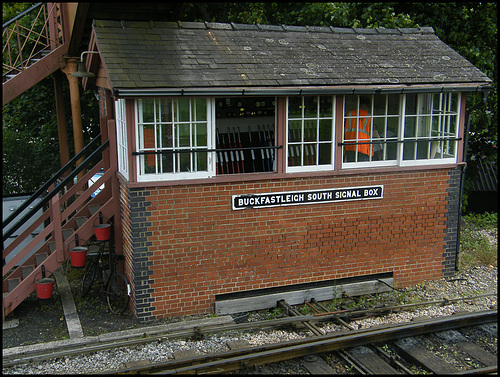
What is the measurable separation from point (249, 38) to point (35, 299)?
576cm

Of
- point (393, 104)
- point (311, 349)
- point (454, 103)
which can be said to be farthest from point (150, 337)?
point (454, 103)

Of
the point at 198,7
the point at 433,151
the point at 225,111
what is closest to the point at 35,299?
the point at 225,111

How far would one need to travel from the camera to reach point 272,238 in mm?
8492

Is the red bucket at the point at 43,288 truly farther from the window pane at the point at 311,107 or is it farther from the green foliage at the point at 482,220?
the green foliage at the point at 482,220

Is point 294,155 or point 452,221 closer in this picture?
point 294,155

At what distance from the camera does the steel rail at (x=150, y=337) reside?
22.0ft

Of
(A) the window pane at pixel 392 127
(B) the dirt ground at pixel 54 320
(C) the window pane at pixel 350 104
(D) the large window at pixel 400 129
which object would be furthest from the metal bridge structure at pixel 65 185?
(A) the window pane at pixel 392 127

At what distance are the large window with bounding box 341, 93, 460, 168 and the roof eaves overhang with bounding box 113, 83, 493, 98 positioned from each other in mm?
375

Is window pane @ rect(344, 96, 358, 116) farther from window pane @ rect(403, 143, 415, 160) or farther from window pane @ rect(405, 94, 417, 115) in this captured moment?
window pane @ rect(403, 143, 415, 160)

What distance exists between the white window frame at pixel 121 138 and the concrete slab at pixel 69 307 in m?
2.32

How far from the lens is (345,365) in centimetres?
651

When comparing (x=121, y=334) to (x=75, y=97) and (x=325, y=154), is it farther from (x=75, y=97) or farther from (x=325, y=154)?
(x=75, y=97)

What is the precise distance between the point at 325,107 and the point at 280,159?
115cm

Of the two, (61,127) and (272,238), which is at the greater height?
(61,127)
